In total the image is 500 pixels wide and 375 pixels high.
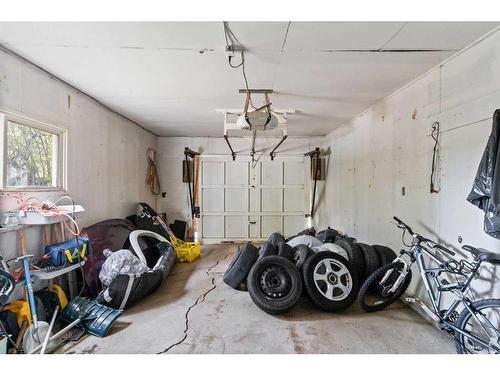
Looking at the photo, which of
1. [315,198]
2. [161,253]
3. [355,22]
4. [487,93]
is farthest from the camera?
[315,198]

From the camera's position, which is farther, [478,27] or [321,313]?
[321,313]

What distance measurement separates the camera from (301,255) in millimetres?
2875

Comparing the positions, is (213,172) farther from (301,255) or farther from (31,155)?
(31,155)

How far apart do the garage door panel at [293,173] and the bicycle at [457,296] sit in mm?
3193

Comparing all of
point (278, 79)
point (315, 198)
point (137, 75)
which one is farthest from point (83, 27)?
point (315, 198)

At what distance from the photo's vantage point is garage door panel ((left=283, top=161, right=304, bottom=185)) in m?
5.57

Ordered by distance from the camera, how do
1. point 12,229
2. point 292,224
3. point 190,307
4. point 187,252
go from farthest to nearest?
1. point 292,224
2. point 187,252
3. point 190,307
4. point 12,229

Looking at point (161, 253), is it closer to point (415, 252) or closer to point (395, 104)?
point (415, 252)

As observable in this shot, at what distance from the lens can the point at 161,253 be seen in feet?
12.0

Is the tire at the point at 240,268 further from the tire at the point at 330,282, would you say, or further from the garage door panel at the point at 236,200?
the garage door panel at the point at 236,200

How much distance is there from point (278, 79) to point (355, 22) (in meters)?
0.99

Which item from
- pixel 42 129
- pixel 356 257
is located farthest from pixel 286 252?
pixel 42 129

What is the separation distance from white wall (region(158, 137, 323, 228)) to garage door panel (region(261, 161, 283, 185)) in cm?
24

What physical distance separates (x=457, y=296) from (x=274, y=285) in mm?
1572
